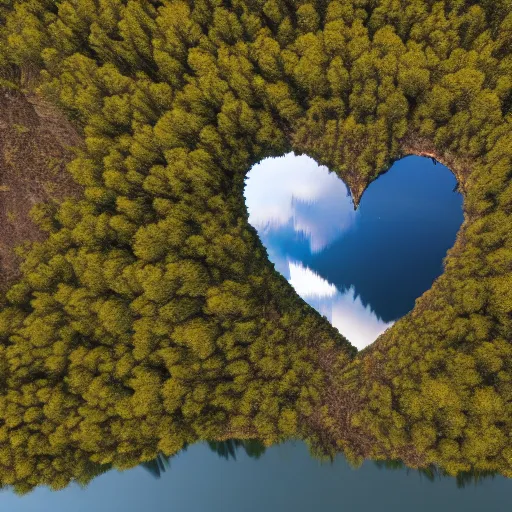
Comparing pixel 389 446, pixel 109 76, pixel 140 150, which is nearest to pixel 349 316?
pixel 389 446

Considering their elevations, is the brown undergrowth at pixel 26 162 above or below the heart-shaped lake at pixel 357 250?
above

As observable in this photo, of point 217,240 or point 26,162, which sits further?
point 26,162

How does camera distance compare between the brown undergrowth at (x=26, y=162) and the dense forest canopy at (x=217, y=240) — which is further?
the brown undergrowth at (x=26, y=162)

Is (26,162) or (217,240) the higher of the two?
(26,162)

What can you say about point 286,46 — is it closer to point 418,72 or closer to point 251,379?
point 418,72

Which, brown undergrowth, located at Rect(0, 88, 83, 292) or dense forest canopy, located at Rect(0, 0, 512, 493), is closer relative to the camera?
dense forest canopy, located at Rect(0, 0, 512, 493)
